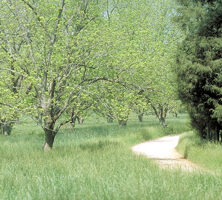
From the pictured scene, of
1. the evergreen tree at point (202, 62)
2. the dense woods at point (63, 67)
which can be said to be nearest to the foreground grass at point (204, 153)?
the evergreen tree at point (202, 62)

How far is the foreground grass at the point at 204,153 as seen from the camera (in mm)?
11148

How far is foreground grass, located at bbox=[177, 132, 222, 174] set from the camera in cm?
1115

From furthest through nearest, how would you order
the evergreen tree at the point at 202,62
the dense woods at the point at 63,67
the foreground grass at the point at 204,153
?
the evergreen tree at the point at 202,62 → the dense woods at the point at 63,67 → the foreground grass at the point at 204,153

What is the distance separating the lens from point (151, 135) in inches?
911

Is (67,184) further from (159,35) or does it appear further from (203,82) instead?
(159,35)

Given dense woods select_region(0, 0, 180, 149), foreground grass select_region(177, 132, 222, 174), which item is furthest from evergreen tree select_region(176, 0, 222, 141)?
dense woods select_region(0, 0, 180, 149)

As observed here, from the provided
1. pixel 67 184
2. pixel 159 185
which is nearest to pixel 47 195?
pixel 67 184

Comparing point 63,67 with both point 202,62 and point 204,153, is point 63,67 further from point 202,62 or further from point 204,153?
point 204,153

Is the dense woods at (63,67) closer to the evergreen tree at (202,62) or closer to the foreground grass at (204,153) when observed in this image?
the evergreen tree at (202,62)

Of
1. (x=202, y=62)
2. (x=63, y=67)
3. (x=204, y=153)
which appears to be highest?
(x=202, y=62)

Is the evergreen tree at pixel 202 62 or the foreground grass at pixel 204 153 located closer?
the foreground grass at pixel 204 153

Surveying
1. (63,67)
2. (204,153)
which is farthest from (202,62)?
(63,67)

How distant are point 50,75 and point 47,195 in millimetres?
7380

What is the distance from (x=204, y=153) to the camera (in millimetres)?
12461
